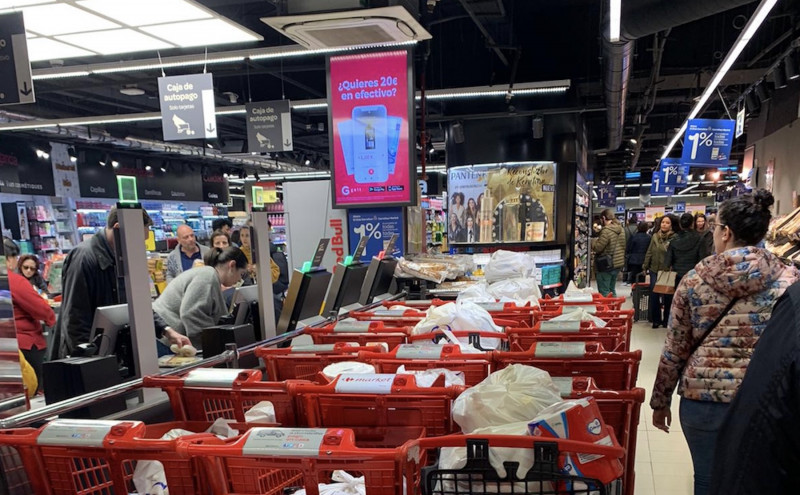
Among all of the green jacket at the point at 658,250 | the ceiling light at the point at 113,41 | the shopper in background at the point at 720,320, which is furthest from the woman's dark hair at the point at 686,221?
the ceiling light at the point at 113,41

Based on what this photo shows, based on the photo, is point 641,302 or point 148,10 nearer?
point 148,10

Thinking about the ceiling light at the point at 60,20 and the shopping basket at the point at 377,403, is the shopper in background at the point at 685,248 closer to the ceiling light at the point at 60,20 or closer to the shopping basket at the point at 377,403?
the shopping basket at the point at 377,403

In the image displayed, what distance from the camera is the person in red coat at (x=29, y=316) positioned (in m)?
4.16

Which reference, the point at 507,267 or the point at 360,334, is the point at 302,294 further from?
the point at 507,267

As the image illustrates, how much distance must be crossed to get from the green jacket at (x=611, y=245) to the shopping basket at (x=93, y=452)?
9222mm

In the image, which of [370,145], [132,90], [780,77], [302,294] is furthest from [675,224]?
[132,90]

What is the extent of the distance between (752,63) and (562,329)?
32.5ft

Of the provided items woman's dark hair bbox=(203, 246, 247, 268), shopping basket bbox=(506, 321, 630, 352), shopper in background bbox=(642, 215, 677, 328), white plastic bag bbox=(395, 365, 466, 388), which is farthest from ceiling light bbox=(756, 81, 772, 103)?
white plastic bag bbox=(395, 365, 466, 388)

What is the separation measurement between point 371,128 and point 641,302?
6.41 m

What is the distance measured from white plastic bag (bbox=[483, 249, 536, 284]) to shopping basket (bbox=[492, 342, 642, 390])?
2.81m

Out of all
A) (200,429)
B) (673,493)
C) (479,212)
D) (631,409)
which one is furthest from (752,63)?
(200,429)

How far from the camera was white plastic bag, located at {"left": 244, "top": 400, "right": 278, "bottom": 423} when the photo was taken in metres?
1.84

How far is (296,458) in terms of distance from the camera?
4.02ft

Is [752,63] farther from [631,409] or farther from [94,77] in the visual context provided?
[94,77]
